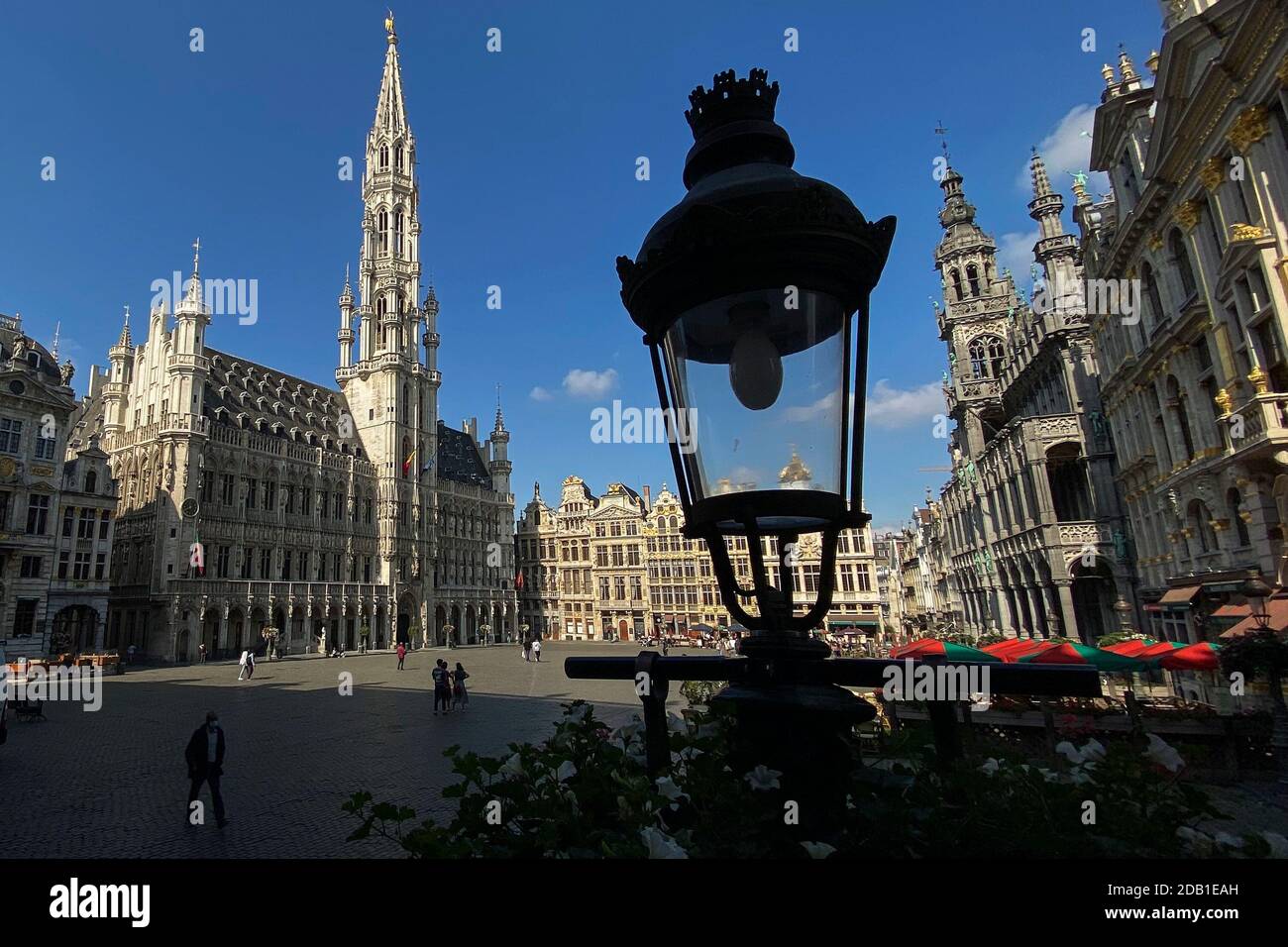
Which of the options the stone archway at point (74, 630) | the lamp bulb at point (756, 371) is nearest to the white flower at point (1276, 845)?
the lamp bulb at point (756, 371)

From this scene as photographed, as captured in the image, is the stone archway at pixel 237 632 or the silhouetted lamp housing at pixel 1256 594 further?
the stone archway at pixel 237 632

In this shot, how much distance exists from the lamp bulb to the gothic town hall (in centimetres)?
5038

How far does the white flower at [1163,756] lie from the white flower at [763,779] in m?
1.23

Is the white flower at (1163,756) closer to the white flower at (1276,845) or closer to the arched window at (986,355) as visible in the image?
the white flower at (1276,845)

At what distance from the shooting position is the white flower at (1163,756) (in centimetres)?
202

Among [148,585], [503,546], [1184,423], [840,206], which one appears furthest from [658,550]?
[840,206]

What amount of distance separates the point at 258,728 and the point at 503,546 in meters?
58.2

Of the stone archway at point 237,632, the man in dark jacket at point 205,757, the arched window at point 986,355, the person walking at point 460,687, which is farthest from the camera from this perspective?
the stone archway at point 237,632

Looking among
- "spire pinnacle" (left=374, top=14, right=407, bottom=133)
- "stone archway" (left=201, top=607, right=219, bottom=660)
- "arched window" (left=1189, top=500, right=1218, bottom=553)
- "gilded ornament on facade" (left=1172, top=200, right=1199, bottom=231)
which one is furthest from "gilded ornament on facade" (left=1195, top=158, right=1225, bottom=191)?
"spire pinnacle" (left=374, top=14, right=407, bottom=133)

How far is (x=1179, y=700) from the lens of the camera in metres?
13.2

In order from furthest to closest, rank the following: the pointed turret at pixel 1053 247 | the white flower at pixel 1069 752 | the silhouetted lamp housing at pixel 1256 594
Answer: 1. the pointed turret at pixel 1053 247
2. the silhouetted lamp housing at pixel 1256 594
3. the white flower at pixel 1069 752

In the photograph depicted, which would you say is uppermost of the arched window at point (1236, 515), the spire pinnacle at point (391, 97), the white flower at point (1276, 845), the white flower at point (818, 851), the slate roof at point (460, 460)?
the spire pinnacle at point (391, 97)

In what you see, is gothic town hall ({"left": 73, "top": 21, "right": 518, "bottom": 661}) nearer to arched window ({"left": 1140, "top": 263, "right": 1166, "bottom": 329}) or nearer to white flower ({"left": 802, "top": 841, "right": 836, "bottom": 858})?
white flower ({"left": 802, "top": 841, "right": 836, "bottom": 858})
